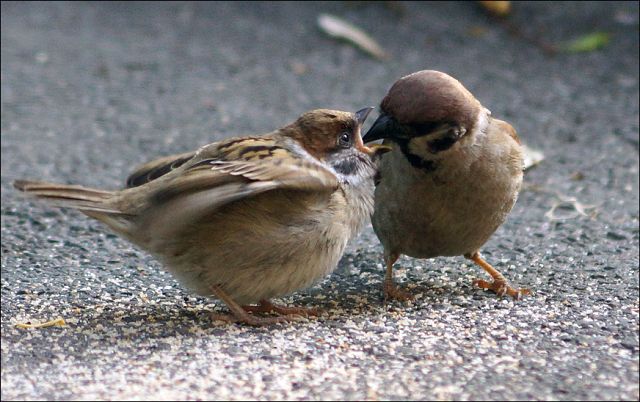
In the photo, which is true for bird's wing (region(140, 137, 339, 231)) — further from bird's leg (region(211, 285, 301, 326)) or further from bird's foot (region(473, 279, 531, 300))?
bird's foot (region(473, 279, 531, 300))

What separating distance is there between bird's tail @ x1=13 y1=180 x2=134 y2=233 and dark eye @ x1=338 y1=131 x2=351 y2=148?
3.24ft

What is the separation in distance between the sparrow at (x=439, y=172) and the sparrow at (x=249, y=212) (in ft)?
0.79

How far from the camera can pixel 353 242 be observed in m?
5.66

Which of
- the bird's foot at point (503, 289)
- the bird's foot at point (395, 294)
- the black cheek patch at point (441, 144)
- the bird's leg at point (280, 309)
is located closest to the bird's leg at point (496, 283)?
the bird's foot at point (503, 289)

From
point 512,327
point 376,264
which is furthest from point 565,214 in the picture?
point 512,327

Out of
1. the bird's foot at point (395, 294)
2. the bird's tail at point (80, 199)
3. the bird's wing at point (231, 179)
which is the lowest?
the bird's foot at point (395, 294)

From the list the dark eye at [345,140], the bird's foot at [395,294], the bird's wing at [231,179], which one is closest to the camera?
the bird's wing at [231,179]

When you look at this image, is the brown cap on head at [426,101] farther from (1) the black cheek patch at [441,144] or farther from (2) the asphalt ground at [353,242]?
(2) the asphalt ground at [353,242]

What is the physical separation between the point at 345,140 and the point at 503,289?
101 cm

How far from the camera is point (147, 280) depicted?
489cm

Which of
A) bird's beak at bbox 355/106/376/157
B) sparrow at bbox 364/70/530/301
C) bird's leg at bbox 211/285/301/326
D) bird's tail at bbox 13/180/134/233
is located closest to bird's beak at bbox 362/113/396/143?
sparrow at bbox 364/70/530/301

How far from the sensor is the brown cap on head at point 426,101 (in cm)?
416

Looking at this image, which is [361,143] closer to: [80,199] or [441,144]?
[441,144]

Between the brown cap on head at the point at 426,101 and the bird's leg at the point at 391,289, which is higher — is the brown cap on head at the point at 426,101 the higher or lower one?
the higher one
